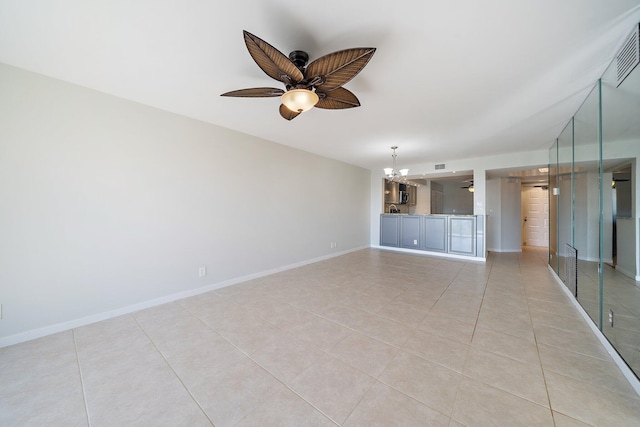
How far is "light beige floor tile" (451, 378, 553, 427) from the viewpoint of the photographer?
4.20 ft

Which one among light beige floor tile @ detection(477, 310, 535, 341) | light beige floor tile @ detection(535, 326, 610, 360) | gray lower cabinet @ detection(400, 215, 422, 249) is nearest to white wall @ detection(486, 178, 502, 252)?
gray lower cabinet @ detection(400, 215, 422, 249)

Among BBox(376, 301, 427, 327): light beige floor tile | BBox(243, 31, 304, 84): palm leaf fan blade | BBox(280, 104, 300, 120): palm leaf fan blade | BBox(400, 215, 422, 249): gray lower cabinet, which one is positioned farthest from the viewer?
BBox(400, 215, 422, 249): gray lower cabinet

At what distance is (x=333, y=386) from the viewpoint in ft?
5.12

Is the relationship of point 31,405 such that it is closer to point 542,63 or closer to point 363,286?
point 363,286

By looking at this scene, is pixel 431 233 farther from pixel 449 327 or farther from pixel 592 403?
pixel 592 403

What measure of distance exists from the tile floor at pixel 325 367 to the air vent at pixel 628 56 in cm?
227

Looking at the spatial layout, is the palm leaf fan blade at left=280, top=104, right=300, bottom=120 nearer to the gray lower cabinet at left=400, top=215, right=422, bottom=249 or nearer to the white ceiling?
the white ceiling

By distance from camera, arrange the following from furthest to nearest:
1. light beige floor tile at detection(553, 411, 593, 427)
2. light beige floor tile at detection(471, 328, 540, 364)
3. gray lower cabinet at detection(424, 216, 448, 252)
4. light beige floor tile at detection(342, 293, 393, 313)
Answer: gray lower cabinet at detection(424, 216, 448, 252) → light beige floor tile at detection(342, 293, 393, 313) → light beige floor tile at detection(471, 328, 540, 364) → light beige floor tile at detection(553, 411, 593, 427)

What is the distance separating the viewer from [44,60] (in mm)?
1986

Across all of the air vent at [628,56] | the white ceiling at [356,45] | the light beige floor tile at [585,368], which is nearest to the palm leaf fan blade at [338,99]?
the white ceiling at [356,45]

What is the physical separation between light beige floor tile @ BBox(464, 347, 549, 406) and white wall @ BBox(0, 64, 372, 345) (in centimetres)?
324

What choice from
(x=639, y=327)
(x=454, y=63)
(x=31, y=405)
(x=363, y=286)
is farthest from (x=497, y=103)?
(x=31, y=405)

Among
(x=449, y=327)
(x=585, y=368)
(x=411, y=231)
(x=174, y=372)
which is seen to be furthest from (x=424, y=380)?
(x=411, y=231)

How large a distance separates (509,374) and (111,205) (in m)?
4.05
